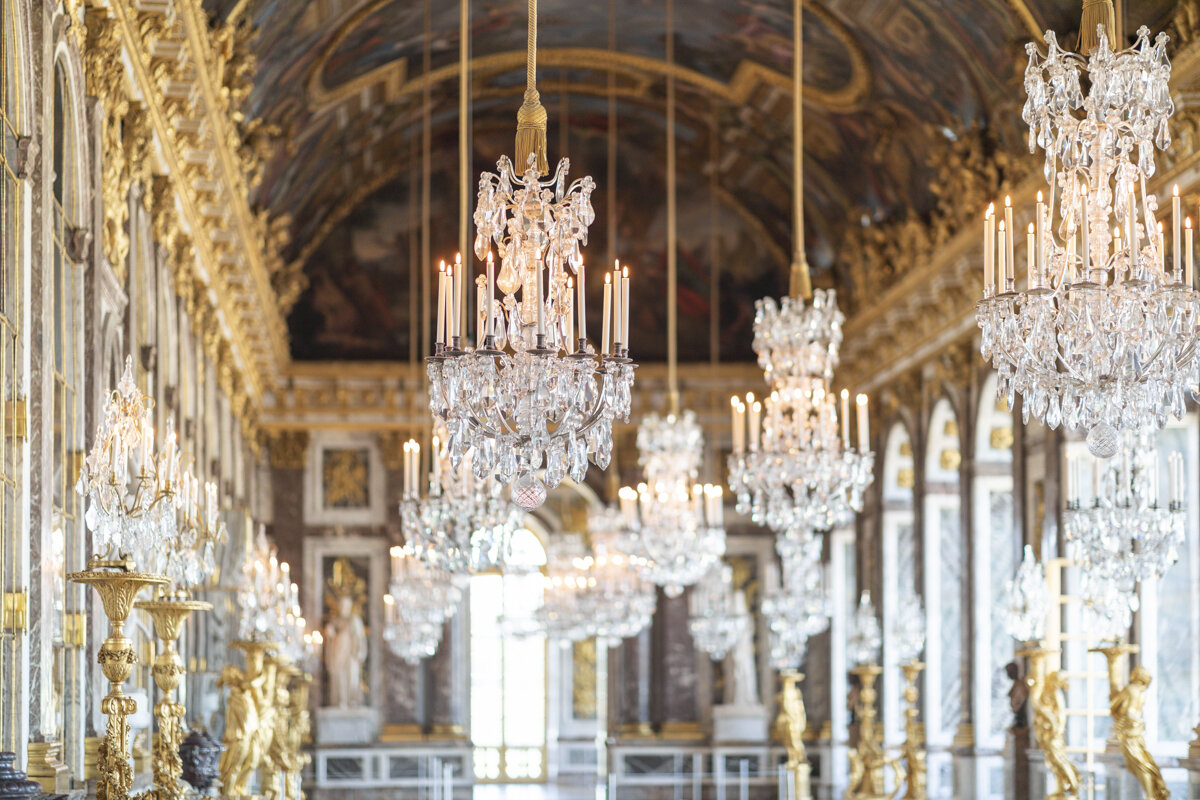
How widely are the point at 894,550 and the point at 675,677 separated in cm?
520

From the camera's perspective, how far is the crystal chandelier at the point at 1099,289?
940cm

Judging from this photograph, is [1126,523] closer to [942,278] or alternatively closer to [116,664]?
[116,664]

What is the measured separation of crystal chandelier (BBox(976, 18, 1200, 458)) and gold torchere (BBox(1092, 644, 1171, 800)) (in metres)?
4.17

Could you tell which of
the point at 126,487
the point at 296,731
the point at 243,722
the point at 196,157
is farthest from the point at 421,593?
the point at 126,487

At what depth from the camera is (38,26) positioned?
10.1m

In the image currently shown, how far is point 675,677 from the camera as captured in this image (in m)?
29.8

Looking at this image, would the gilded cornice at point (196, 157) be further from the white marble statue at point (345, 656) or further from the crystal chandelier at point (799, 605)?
the crystal chandelier at point (799, 605)

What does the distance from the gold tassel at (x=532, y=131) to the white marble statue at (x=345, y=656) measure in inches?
770

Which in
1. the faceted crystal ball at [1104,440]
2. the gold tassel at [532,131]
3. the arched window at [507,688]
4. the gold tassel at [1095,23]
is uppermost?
the gold tassel at [1095,23]

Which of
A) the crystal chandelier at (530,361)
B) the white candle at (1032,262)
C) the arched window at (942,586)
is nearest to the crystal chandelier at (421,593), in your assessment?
the arched window at (942,586)

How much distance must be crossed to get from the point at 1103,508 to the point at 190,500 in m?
7.20

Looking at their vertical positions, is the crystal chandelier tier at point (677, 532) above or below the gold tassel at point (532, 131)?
below

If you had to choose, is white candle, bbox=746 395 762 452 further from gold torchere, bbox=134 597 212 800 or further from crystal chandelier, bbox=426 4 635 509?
gold torchere, bbox=134 597 212 800

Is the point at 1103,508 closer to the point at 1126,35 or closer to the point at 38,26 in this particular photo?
the point at 1126,35
